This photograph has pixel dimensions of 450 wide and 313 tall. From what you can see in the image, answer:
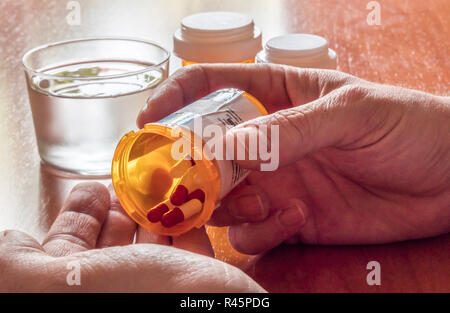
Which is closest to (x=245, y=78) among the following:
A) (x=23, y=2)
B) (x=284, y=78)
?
(x=284, y=78)

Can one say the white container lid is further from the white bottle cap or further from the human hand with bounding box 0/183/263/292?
the human hand with bounding box 0/183/263/292

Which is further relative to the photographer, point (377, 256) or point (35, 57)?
point (35, 57)

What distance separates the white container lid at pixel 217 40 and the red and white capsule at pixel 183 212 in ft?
1.28

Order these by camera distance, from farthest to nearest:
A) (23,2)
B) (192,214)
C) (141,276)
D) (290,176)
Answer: (23,2), (290,176), (192,214), (141,276)

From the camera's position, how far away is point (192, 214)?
2.26 ft

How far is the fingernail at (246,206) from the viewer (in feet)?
2.58

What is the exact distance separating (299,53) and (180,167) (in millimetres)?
331

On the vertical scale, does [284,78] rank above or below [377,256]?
above

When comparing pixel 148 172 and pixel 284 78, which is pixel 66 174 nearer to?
pixel 148 172

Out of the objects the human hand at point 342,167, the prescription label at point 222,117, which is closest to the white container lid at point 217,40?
the human hand at point 342,167

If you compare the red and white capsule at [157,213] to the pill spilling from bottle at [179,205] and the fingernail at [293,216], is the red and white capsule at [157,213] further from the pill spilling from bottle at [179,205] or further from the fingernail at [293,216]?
the fingernail at [293,216]

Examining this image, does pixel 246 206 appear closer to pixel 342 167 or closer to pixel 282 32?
pixel 342 167

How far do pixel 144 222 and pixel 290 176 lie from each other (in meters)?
0.21

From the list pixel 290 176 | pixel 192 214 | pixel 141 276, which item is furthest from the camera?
pixel 290 176
